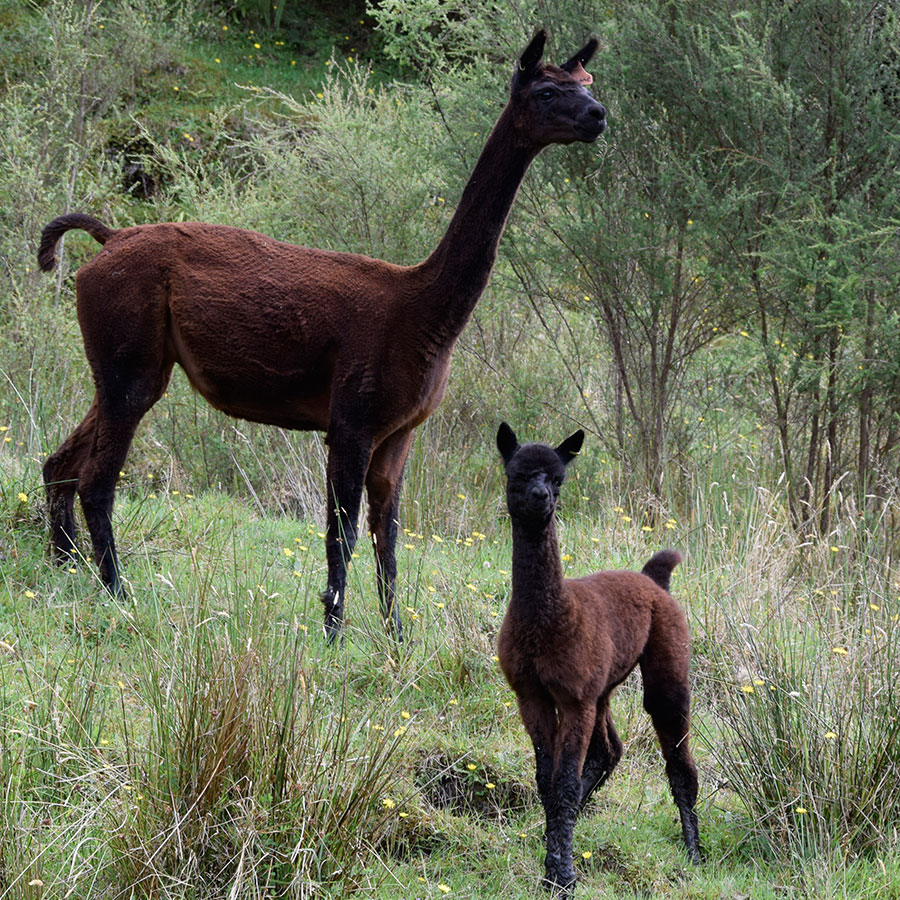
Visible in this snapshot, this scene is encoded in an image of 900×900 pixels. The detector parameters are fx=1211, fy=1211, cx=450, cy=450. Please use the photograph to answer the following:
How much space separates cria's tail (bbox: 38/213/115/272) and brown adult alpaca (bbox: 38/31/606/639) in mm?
129

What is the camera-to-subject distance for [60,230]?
6.87 m

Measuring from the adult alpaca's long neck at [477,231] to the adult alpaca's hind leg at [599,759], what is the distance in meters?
2.16

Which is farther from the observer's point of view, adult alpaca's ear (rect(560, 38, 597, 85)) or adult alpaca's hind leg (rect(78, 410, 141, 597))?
adult alpaca's hind leg (rect(78, 410, 141, 597))

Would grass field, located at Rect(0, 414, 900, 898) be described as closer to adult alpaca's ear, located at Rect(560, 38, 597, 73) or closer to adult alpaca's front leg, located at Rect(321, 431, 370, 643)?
adult alpaca's front leg, located at Rect(321, 431, 370, 643)

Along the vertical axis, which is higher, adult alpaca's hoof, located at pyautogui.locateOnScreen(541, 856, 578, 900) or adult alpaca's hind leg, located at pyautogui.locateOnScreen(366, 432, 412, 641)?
adult alpaca's hind leg, located at pyautogui.locateOnScreen(366, 432, 412, 641)

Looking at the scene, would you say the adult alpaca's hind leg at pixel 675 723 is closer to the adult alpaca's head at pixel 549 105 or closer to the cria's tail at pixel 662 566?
the cria's tail at pixel 662 566

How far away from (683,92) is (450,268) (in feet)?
14.3

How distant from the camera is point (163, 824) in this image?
3.91 metres

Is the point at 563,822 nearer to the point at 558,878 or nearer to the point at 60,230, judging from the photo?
the point at 558,878

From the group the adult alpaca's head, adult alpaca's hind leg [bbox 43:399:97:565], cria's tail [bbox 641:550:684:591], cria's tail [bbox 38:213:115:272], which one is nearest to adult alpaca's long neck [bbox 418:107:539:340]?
the adult alpaca's head

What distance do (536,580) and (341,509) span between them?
1983 millimetres

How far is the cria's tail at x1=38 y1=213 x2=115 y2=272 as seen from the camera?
666 cm

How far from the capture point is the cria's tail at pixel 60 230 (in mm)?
6664

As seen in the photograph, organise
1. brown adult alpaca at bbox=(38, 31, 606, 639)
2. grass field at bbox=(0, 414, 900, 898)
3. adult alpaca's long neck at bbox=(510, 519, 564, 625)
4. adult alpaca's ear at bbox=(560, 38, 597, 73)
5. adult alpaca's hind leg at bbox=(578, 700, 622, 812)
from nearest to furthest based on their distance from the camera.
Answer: grass field at bbox=(0, 414, 900, 898) < adult alpaca's long neck at bbox=(510, 519, 564, 625) < adult alpaca's hind leg at bbox=(578, 700, 622, 812) < brown adult alpaca at bbox=(38, 31, 606, 639) < adult alpaca's ear at bbox=(560, 38, 597, 73)
